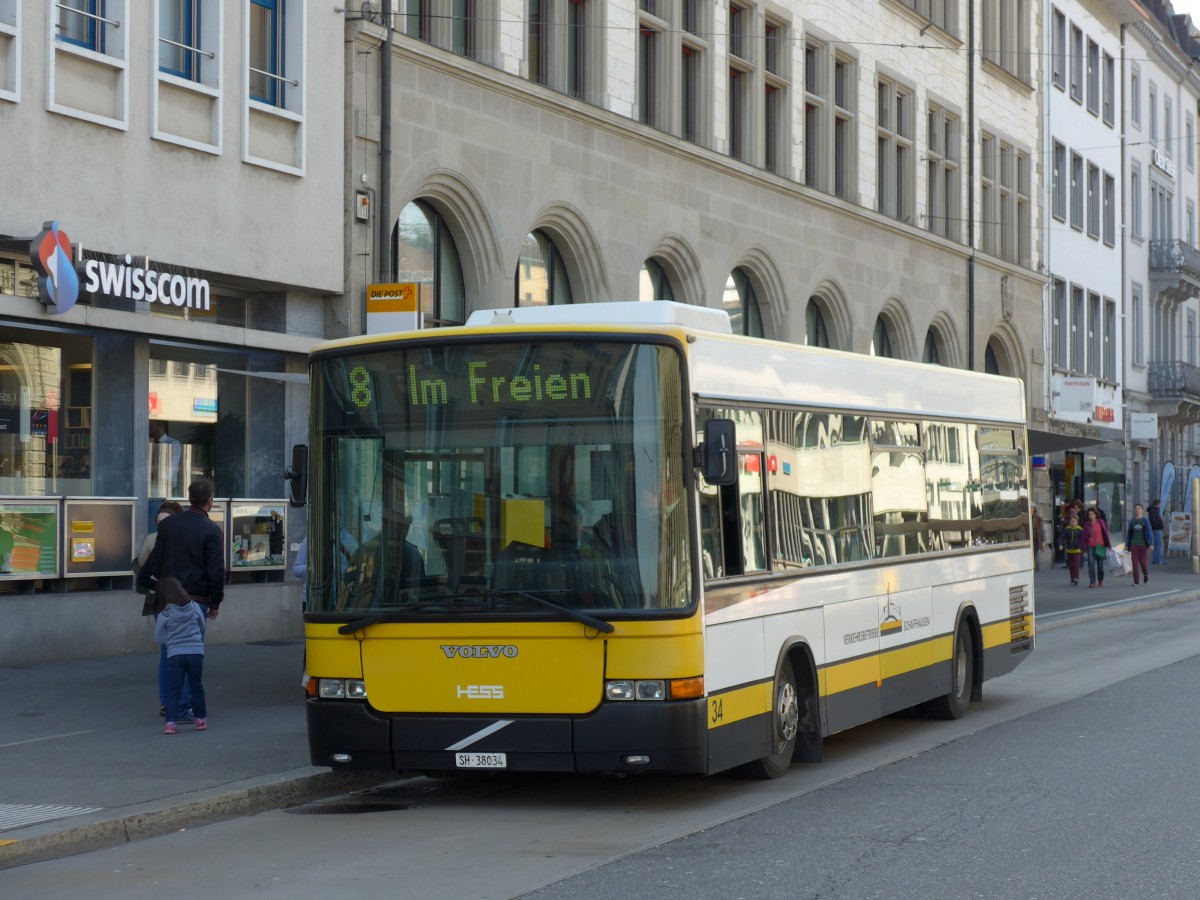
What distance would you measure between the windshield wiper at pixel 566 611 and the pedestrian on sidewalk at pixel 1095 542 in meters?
27.7

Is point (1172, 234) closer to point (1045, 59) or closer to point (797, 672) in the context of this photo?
point (1045, 59)

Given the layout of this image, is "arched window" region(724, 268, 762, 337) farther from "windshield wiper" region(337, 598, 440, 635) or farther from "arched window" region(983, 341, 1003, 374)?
"windshield wiper" region(337, 598, 440, 635)

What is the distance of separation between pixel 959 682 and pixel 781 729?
4025mm

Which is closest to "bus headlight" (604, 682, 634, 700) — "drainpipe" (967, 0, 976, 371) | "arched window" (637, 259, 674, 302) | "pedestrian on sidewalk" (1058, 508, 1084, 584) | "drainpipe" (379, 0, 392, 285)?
"drainpipe" (379, 0, 392, 285)

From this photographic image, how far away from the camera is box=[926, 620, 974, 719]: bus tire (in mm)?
14242

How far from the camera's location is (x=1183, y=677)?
17297 millimetres

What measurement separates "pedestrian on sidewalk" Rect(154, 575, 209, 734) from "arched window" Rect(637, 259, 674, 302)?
49.1 feet

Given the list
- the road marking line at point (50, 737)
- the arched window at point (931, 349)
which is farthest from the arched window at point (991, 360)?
the road marking line at point (50, 737)

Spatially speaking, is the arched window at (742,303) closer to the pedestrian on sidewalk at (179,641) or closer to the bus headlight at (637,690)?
the pedestrian on sidewalk at (179,641)

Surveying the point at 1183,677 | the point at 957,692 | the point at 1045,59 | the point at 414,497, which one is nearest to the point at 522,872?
the point at 414,497

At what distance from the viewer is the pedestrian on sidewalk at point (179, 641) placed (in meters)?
12.5

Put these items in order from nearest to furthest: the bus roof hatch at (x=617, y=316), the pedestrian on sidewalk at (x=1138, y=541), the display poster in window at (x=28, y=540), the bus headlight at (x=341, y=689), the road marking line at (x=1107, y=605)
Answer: the bus headlight at (x=341, y=689) < the bus roof hatch at (x=617, y=316) < the display poster in window at (x=28, y=540) < the road marking line at (x=1107, y=605) < the pedestrian on sidewalk at (x=1138, y=541)

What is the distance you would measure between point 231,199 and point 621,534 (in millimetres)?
10828

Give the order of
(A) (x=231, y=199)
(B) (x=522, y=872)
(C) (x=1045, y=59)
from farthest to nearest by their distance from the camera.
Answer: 1. (C) (x=1045, y=59)
2. (A) (x=231, y=199)
3. (B) (x=522, y=872)
